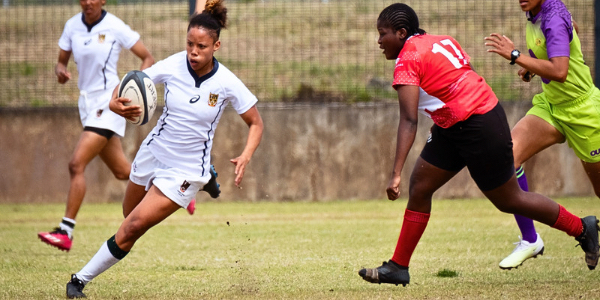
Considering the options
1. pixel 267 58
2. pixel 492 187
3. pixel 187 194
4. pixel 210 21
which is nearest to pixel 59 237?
pixel 187 194

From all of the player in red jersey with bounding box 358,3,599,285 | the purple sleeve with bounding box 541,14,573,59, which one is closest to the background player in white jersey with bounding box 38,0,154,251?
the player in red jersey with bounding box 358,3,599,285

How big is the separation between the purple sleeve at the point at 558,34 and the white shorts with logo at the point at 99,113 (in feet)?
14.6

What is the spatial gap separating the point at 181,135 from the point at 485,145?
2.05 meters

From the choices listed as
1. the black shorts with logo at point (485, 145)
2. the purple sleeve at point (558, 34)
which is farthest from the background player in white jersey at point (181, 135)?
the purple sleeve at point (558, 34)

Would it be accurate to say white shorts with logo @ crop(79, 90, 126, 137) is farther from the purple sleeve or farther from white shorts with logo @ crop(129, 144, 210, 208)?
the purple sleeve

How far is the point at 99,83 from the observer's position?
854cm

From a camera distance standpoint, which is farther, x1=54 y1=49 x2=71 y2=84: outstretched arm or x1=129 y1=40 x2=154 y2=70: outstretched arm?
x1=54 y1=49 x2=71 y2=84: outstretched arm

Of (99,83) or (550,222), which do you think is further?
(99,83)

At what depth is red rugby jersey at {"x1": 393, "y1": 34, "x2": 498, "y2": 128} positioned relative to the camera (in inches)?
197

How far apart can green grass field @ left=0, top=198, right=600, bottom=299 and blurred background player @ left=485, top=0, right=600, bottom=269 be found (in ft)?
2.03

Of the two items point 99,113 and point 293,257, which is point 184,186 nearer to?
point 293,257

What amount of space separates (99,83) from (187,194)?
3628 millimetres

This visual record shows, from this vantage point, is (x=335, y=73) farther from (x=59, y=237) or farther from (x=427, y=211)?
(x=427, y=211)

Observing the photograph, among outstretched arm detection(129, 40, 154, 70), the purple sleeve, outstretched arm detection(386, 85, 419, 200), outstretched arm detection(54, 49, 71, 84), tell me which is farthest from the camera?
outstretched arm detection(54, 49, 71, 84)
